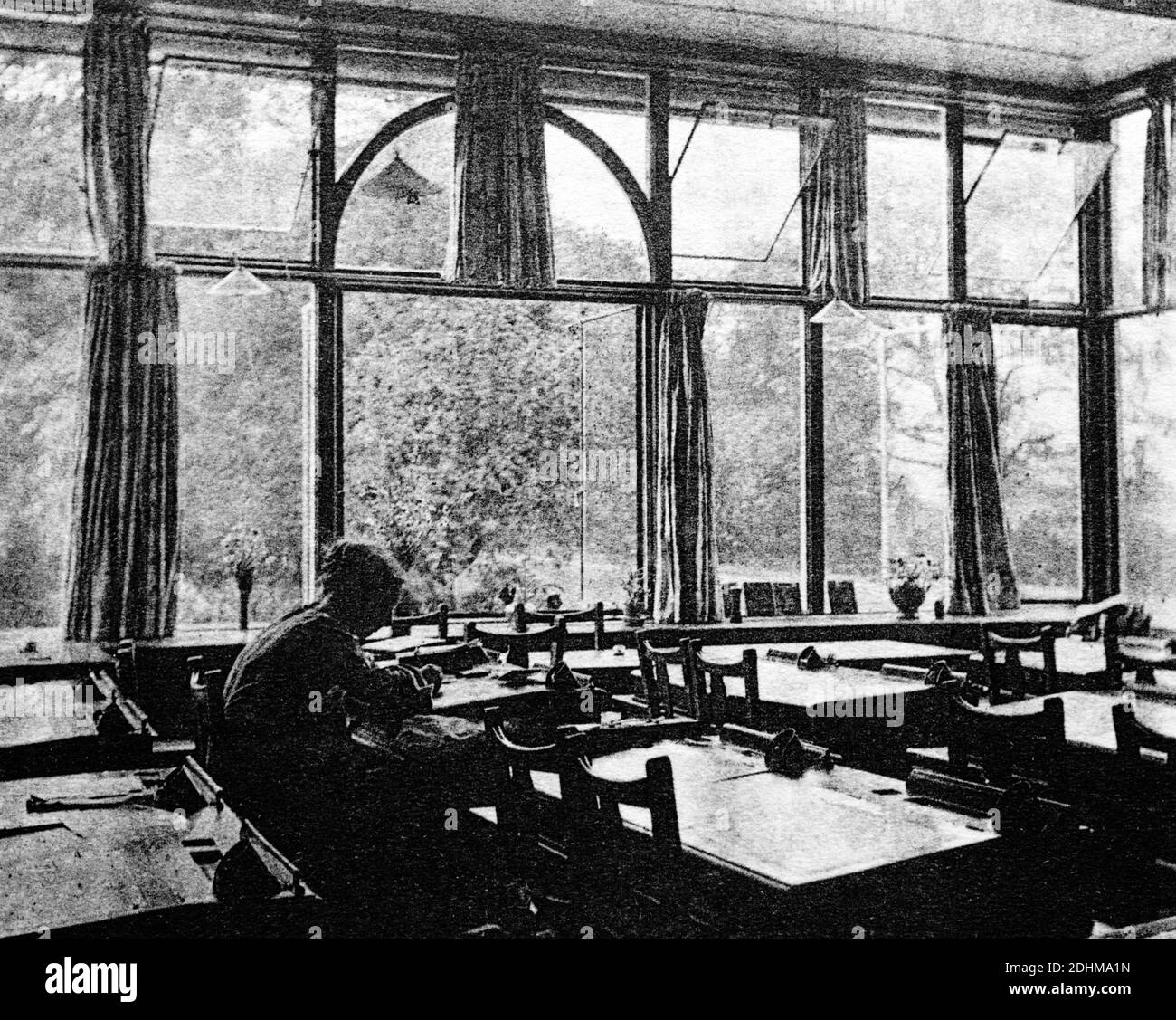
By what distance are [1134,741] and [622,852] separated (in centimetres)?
142

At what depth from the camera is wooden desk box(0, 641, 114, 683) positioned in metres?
5.05

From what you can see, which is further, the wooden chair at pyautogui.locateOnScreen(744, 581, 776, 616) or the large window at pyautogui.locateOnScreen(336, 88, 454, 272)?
the wooden chair at pyautogui.locateOnScreen(744, 581, 776, 616)

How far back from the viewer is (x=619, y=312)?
25.4 ft

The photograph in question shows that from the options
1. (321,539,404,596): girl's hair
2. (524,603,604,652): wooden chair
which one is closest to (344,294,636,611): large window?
(524,603,604,652): wooden chair

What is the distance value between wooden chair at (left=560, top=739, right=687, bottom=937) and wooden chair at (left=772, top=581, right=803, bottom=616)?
551 cm

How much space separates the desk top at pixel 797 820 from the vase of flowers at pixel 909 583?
4.61m

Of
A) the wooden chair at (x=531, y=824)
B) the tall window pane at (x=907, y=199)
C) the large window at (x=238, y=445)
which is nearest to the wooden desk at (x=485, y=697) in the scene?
the wooden chair at (x=531, y=824)

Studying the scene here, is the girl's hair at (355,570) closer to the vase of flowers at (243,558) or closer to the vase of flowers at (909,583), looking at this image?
the vase of flowers at (243,558)

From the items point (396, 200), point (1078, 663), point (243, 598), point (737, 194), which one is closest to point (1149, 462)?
point (1078, 663)

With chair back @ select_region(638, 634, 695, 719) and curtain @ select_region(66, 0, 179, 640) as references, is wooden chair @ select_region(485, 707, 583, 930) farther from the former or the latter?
curtain @ select_region(66, 0, 179, 640)

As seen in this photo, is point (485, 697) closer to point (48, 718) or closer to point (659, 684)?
point (659, 684)

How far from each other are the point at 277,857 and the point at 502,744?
53cm
